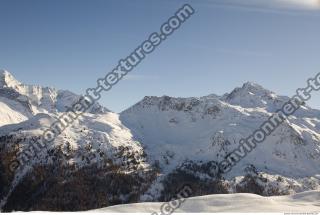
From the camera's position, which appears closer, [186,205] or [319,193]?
[186,205]

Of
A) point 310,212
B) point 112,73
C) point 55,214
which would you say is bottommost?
point 310,212

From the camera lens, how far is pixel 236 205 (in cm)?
3033

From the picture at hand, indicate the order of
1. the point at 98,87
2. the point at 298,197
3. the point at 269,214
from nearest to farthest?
the point at 269,214 → the point at 298,197 → the point at 98,87

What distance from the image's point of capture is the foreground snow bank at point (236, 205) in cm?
2913

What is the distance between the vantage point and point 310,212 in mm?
27984

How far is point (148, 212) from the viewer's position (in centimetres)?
2947

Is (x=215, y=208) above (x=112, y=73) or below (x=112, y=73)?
below

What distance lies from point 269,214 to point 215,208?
5.15 meters

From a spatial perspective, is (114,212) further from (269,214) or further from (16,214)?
(269,214)

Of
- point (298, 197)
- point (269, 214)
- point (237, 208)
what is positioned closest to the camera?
point (269, 214)

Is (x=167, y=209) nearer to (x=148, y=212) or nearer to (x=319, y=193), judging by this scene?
(x=148, y=212)

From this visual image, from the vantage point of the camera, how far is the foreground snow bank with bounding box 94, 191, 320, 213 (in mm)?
29134

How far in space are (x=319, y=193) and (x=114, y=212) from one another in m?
16.8

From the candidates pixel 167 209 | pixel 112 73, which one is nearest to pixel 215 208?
pixel 167 209
